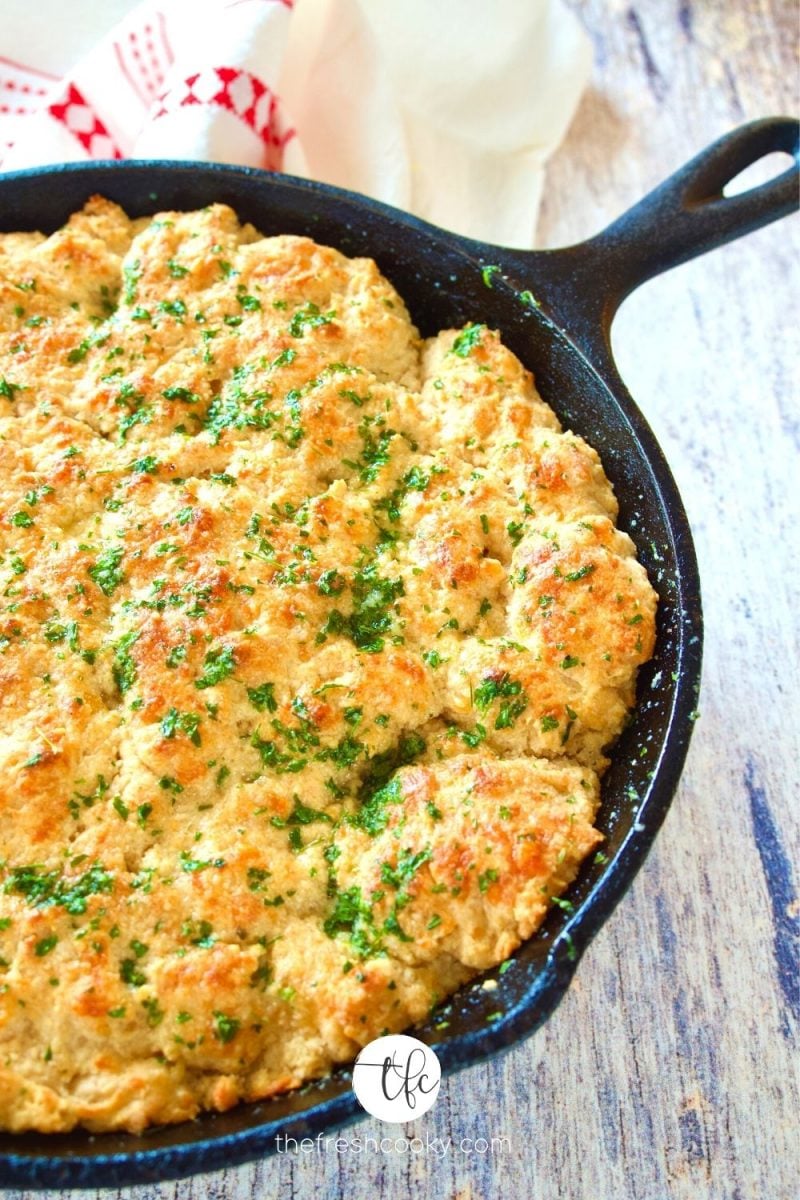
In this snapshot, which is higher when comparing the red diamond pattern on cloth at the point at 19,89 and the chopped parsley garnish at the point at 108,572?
the red diamond pattern on cloth at the point at 19,89

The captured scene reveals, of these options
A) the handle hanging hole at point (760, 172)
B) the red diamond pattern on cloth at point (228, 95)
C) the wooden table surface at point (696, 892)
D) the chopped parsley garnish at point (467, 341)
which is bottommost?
the wooden table surface at point (696, 892)

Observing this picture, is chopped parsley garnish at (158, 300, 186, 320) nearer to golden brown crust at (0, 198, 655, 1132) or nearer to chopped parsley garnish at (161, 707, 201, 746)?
golden brown crust at (0, 198, 655, 1132)

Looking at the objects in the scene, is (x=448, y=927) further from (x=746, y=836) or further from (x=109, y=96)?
(x=109, y=96)

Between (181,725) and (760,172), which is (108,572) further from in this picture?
(760,172)

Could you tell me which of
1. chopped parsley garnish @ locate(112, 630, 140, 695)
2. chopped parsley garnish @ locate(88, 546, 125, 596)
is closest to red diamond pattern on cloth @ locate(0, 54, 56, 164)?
chopped parsley garnish @ locate(88, 546, 125, 596)

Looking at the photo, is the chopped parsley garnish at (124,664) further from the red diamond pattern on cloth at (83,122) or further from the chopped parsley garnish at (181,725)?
the red diamond pattern on cloth at (83,122)

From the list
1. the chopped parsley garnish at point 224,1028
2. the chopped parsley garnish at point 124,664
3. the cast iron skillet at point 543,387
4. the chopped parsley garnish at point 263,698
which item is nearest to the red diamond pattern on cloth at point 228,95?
the cast iron skillet at point 543,387

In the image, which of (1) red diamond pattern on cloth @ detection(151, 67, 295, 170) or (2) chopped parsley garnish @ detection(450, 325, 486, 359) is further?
(1) red diamond pattern on cloth @ detection(151, 67, 295, 170)

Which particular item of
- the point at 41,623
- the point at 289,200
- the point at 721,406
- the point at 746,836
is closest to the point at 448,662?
the point at 41,623
